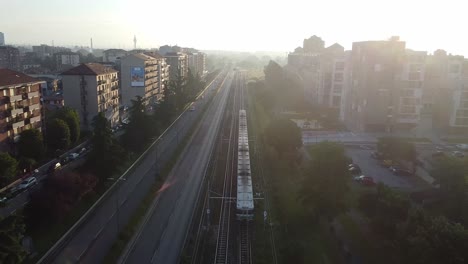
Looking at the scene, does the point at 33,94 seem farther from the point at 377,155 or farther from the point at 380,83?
the point at 380,83

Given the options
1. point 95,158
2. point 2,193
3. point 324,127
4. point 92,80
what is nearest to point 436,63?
point 324,127

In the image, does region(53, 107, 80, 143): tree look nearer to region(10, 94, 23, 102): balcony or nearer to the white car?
region(10, 94, 23, 102): balcony

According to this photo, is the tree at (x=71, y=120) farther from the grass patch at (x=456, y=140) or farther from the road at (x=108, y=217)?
the grass patch at (x=456, y=140)

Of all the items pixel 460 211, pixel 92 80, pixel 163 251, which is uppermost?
pixel 92 80

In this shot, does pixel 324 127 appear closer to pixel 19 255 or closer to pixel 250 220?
pixel 250 220

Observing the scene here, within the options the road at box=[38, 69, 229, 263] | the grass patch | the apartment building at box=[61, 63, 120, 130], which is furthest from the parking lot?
the apartment building at box=[61, 63, 120, 130]

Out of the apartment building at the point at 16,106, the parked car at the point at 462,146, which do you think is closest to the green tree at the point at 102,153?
the apartment building at the point at 16,106
